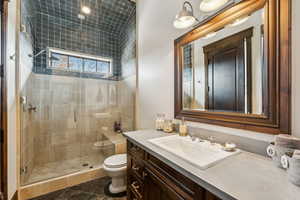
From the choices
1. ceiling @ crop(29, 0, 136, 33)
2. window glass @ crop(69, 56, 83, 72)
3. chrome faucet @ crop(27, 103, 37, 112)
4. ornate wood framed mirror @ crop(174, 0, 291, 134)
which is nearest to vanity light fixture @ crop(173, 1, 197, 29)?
ornate wood framed mirror @ crop(174, 0, 291, 134)

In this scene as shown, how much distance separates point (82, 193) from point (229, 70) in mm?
2211

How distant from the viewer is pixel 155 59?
2.02 m

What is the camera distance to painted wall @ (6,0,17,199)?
4.83 feet

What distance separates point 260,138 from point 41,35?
331cm

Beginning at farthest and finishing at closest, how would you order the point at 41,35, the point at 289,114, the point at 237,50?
the point at 41,35 < the point at 237,50 < the point at 289,114

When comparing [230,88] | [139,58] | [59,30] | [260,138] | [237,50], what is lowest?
[260,138]

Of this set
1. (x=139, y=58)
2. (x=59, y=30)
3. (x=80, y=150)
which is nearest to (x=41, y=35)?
(x=59, y=30)

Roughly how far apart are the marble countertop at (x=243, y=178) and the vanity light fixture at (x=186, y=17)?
1242 millimetres

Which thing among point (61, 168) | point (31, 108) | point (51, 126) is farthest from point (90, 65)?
point (61, 168)

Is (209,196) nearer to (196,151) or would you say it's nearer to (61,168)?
(196,151)

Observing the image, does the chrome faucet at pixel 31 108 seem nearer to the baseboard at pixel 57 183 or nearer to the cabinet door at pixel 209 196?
the baseboard at pixel 57 183

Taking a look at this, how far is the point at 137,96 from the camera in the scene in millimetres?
2549

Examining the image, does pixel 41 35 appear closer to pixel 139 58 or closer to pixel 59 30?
pixel 59 30

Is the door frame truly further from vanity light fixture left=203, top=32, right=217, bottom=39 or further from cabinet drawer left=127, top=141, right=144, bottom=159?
vanity light fixture left=203, top=32, right=217, bottom=39
